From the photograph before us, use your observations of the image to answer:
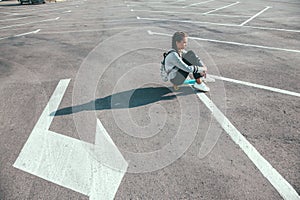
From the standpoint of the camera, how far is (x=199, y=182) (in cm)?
254

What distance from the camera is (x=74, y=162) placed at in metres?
2.88

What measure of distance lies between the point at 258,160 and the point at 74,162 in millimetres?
2331

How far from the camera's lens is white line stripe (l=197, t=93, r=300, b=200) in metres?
2.39

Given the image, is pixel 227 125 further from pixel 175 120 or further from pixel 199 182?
pixel 199 182

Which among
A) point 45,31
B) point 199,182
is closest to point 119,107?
point 199,182

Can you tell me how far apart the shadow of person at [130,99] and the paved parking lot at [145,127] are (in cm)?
2

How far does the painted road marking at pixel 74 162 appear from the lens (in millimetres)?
2562

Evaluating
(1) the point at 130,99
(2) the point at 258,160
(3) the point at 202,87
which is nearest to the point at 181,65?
(3) the point at 202,87

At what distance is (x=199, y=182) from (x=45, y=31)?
10680mm

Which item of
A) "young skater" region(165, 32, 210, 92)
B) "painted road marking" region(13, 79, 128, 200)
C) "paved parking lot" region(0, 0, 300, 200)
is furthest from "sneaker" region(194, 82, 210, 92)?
"painted road marking" region(13, 79, 128, 200)

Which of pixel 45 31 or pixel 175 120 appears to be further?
pixel 45 31

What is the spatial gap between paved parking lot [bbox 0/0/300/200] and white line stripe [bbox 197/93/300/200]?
0.04 feet

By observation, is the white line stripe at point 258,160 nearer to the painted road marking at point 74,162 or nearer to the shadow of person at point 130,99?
the shadow of person at point 130,99

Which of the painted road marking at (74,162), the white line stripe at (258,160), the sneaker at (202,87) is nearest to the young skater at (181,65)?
the sneaker at (202,87)
